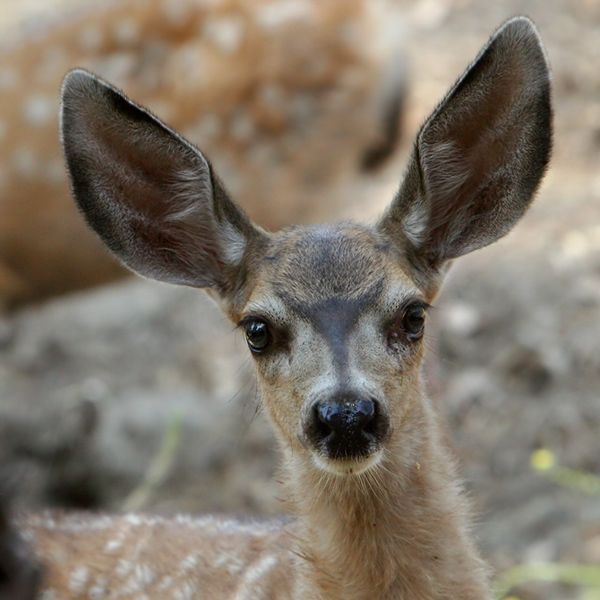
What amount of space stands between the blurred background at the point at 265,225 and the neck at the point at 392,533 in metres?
1.78

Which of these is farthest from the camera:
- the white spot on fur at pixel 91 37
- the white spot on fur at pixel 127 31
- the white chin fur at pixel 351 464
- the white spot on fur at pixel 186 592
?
the white spot on fur at pixel 91 37

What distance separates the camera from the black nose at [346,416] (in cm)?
250

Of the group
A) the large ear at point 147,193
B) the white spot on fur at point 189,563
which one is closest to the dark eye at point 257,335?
the large ear at point 147,193

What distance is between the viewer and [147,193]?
313 centimetres

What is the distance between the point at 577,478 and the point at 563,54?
12.5ft

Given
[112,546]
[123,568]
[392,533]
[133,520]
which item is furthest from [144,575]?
[392,533]

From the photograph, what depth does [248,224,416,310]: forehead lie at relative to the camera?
280 cm

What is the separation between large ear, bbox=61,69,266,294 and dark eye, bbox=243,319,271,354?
323 mm

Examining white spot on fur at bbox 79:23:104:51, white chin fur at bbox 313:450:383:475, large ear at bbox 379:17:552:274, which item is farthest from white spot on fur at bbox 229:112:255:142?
white chin fur at bbox 313:450:383:475

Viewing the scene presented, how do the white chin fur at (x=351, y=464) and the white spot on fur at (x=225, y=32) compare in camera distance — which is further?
the white spot on fur at (x=225, y=32)

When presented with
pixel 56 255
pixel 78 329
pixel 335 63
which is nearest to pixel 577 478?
pixel 335 63

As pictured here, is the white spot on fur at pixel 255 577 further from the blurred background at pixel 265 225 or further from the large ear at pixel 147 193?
the blurred background at pixel 265 225

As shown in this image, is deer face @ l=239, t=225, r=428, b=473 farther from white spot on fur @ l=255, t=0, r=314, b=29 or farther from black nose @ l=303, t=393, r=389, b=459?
white spot on fur @ l=255, t=0, r=314, b=29

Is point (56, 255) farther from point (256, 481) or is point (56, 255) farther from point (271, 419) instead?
point (271, 419)
